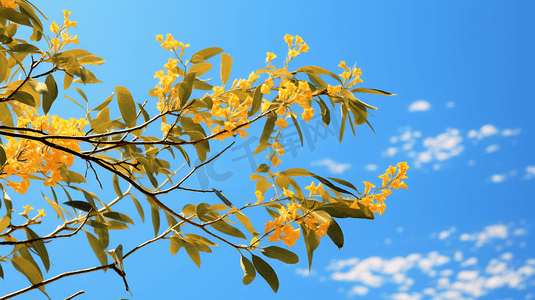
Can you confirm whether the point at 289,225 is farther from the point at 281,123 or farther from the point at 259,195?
the point at 281,123

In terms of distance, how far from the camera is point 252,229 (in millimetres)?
1263

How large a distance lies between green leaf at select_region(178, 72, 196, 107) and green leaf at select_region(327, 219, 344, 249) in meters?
0.48

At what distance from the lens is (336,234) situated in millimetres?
1012

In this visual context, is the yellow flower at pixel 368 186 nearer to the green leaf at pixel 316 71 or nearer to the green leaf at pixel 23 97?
the green leaf at pixel 316 71

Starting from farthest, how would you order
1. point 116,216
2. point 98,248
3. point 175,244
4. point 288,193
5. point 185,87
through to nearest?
point 175,244
point 116,216
point 98,248
point 288,193
point 185,87

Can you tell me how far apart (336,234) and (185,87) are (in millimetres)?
536

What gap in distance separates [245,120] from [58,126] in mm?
506

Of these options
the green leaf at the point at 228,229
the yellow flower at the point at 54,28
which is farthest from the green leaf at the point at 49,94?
the green leaf at the point at 228,229

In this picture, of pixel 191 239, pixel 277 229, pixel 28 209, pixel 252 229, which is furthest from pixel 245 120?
pixel 28 209

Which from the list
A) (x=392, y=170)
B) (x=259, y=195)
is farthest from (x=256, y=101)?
(x=392, y=170)

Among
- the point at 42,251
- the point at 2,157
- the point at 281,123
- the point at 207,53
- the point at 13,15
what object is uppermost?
the point at 207,53

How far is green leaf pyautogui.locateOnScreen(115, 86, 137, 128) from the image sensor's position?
1032 mm

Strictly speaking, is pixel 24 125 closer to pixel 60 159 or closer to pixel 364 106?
pixel 60 159

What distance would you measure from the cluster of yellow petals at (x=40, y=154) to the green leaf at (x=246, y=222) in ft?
1.62
